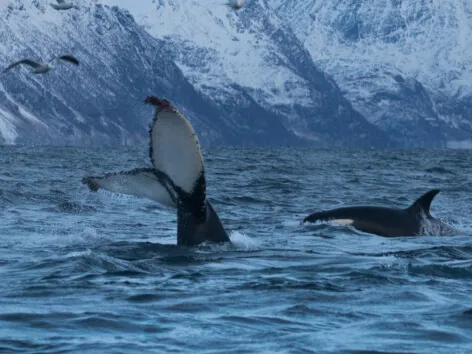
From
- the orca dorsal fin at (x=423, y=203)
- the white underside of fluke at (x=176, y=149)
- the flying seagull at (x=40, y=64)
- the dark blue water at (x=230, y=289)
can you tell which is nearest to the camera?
the dark blue water at (x=230, y=289)

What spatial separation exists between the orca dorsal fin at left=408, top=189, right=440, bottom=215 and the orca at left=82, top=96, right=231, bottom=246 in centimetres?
558

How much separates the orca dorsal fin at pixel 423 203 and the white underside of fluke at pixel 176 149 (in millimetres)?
6132

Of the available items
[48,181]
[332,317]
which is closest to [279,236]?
[332,317]

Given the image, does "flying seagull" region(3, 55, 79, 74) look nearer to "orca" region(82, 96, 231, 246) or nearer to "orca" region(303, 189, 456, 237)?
"orca" region(303, 189, 456, 237)

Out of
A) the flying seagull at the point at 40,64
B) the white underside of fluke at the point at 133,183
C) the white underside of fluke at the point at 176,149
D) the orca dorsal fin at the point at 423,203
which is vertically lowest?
the orca dorsal fin at the point at 423,203

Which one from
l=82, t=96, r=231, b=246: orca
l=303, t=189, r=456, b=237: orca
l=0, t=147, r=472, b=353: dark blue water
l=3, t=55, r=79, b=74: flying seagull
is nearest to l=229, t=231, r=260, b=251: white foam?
l=0, t=147, r=472, b=353: dark blue water

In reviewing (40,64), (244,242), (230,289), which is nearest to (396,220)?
(244,242)

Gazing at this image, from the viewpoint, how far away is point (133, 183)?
10805 mm

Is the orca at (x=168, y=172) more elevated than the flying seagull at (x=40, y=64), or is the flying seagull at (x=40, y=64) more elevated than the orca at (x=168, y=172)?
the flying seagull at (x=40, y=64)

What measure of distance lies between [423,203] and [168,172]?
262 inches

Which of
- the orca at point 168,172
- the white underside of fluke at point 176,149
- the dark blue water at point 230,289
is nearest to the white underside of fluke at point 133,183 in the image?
the orca at point 168,172

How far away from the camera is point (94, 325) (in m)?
8.95

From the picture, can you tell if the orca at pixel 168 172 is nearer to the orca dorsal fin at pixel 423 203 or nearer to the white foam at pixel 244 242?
the white foam at pixel 244 242

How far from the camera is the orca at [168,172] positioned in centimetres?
1030
